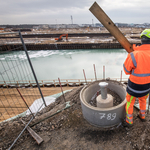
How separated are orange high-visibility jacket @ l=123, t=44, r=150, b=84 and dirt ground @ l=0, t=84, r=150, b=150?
4.81ft

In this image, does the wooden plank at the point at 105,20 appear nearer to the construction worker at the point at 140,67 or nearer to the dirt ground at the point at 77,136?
the construction worker at the point at 140,67

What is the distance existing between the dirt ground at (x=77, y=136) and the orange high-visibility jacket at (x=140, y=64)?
4.81 feet

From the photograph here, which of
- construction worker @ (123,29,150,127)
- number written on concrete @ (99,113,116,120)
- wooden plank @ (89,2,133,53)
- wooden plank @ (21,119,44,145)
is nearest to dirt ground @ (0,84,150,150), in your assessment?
wooden plank @ (21,119,44,145)

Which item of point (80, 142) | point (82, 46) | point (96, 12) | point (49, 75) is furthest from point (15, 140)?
point (82, 46)

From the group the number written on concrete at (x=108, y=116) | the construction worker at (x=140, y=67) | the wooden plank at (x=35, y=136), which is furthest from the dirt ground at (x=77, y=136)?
the construction worker at (x=140, y=67)

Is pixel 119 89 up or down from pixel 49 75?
up

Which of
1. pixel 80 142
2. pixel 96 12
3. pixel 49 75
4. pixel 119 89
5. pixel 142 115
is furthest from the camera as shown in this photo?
pixel 49 75

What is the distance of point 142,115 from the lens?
2.79m

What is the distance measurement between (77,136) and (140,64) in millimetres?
2366

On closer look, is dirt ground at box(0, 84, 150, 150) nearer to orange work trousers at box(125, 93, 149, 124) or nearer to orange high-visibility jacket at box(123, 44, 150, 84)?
orange work trousers at box(125, 93, 149, 124)

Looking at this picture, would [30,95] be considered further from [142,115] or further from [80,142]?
[142,115]

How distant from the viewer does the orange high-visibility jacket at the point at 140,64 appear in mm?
1883

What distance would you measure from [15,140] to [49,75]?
1182cm

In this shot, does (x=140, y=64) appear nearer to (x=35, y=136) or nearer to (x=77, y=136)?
(x=77, y=136)
